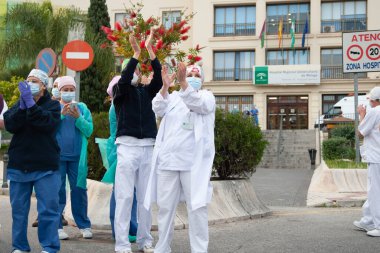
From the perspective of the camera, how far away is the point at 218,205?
27.2 ft

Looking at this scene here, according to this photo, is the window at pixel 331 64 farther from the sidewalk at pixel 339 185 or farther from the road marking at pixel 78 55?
the road marking at pixel 78 55

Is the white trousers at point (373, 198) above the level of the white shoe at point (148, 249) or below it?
above

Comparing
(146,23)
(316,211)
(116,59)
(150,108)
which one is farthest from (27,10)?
(150,108)

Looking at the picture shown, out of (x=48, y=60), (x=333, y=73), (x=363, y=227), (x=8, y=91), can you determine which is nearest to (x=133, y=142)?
(x=363, y=227)

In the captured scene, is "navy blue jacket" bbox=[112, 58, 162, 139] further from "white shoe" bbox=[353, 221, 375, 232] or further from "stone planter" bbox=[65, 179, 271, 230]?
"white shoe" bbox=[353, 221, 375, 232]

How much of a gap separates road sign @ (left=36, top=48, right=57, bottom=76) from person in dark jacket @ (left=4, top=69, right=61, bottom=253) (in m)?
5.19

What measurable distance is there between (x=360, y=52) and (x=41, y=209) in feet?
30.7

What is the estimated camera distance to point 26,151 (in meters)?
5.44

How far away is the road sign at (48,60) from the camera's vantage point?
34.9 ft

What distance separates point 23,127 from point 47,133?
0.75 feet

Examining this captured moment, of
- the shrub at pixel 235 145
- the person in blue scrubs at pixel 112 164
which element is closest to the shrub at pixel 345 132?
the shrub at pixel 235 145

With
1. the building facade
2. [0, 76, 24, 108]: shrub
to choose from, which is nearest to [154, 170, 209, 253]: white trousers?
[0, 76, 24, 108]: shrub

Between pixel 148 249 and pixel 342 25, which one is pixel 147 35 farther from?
pixel 342 25

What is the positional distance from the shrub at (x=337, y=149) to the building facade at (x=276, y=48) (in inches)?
868
